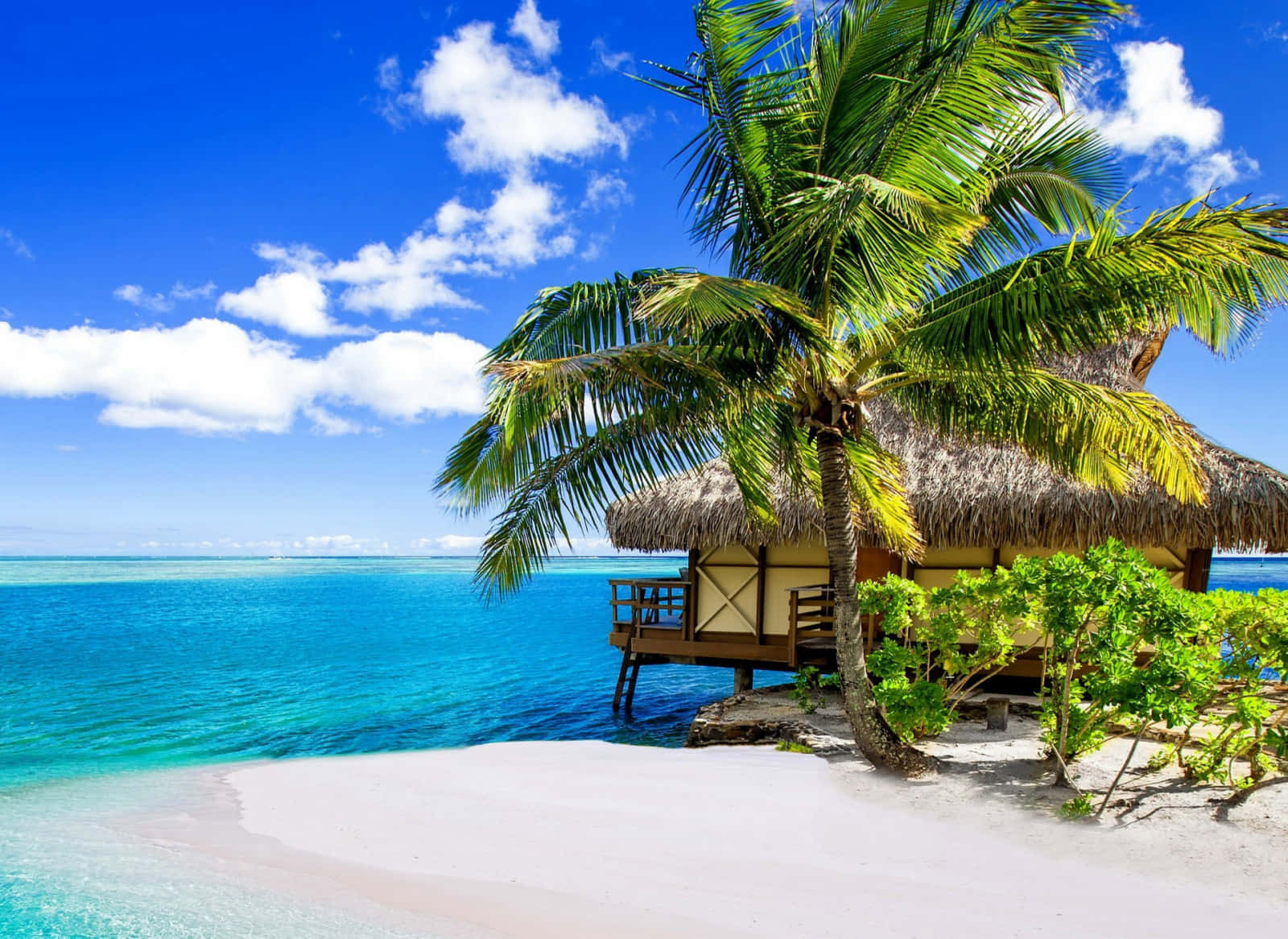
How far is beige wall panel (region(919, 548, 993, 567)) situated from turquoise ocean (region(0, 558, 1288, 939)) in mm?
3985

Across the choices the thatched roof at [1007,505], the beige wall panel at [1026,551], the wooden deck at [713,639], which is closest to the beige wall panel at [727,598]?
the wooden deck at [713,639]

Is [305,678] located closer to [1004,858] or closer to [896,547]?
[896,547]

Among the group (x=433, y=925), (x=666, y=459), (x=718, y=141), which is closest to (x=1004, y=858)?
(x=433, y=925)

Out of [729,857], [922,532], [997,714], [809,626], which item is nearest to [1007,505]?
[922,532]

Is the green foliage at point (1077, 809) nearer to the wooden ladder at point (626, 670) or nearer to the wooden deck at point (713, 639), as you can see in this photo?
the wooden deck at point (713, 639)

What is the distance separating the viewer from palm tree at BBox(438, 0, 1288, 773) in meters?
4.41

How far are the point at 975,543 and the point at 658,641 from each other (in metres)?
4.37

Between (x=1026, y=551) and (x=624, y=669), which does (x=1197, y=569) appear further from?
(x=624, y=669)

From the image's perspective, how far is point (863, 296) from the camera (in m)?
4.84

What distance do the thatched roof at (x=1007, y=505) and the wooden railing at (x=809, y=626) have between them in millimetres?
754

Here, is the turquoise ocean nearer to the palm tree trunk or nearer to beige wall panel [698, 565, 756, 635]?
beige wall panel [698, 565, 756, 635]

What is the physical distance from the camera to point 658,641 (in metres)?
11.0

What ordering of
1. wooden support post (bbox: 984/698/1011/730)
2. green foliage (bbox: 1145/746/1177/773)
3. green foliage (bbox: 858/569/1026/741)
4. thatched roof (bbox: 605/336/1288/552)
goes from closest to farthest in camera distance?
green foliage (bbox: 1145/746/1177/773), green foliage (bbox: 858/569/1026/741), wooden support post (bbox: 984/698/1011/730), thatched roof (bbox: 605/336/1288/552)

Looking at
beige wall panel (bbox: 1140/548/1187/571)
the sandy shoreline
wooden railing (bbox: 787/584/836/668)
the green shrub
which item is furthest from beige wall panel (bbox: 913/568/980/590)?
the green shrub
